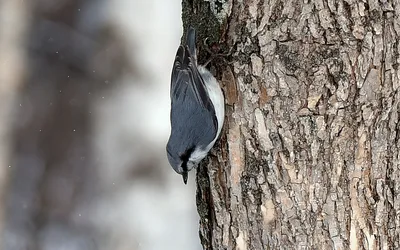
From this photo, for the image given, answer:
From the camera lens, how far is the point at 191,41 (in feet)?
4.48

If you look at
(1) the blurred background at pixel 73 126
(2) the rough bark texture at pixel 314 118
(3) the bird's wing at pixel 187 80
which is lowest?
(2) the rough bark texture at pixel 314 118

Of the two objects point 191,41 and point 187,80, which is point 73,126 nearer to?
point 187,80

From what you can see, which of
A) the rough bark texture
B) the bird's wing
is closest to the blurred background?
the bird's wing

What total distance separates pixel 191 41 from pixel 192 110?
0.21 meters

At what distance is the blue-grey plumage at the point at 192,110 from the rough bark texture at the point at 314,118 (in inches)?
2.7

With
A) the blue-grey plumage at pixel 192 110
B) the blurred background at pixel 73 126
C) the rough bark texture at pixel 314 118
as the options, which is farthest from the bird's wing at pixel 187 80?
the blurred background at pixel 73 126

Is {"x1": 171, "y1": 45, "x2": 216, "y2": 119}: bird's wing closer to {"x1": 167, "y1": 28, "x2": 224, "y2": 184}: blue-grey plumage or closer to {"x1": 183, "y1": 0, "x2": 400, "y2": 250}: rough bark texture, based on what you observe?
{"x1": 167, "y1": 28, "x2": 224, "y2": 184}: blue-grey plumage

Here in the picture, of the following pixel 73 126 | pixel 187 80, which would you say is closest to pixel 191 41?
pixel 187 80

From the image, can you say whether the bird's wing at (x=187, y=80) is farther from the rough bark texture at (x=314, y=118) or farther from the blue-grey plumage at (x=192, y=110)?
the rough bark texture at (x=314, y=118)

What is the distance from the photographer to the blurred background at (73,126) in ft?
9.66

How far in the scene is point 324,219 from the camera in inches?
48.1

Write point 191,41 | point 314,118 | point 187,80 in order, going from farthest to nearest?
point 187,80 → point 191,41 → point 314,118

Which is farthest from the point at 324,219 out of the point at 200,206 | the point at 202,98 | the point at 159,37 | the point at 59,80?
the point at 59,80

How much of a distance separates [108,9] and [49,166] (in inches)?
36.6
